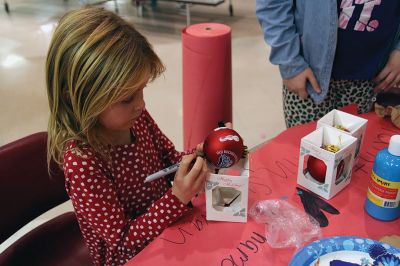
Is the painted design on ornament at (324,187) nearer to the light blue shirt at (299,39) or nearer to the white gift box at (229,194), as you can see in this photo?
the white gift box at (229,194)

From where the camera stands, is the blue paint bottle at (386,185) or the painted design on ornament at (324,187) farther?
the painted design on ornament at (324,187)

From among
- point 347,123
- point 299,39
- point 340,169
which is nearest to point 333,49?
point 299,39

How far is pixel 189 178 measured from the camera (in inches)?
33.9

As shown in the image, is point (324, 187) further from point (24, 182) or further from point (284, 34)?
point (24, 182)

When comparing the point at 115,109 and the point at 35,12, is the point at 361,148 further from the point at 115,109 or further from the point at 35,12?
the point at 35,12

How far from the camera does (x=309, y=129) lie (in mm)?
1229

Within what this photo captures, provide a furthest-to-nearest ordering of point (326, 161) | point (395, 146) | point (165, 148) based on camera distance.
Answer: point (165, 148)
point (326, 161)
point (395, 146)

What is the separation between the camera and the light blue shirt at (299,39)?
1.26m

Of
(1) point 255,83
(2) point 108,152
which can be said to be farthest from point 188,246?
(1) point 255,83

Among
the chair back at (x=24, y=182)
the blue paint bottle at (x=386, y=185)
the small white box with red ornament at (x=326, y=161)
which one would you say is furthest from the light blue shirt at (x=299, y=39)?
the chair back at (x=24, y=182)

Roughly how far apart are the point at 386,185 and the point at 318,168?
0.53 ft

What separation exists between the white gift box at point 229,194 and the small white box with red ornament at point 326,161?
16 cm

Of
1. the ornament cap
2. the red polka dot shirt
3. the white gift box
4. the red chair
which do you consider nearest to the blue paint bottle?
the ornament cap

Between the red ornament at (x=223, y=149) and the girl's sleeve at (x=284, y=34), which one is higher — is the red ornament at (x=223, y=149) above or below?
below
